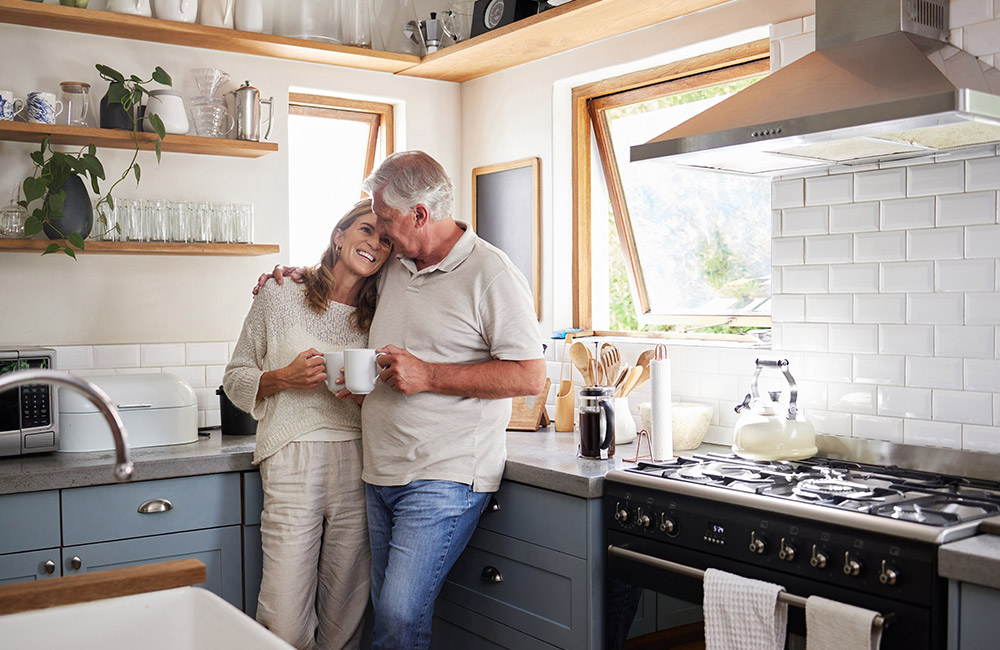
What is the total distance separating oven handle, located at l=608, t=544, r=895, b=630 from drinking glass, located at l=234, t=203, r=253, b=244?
5.82ft

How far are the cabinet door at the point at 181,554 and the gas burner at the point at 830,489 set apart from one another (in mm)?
1632

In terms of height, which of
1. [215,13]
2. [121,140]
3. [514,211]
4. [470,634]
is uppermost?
[215,13]

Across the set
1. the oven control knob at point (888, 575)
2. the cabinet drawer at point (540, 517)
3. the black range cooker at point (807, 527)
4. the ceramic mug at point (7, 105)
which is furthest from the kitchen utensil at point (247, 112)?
the oven control knob at point (888, 575)

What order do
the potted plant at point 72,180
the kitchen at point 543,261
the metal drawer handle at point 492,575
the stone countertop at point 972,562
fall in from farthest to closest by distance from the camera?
the potted plant at point 72,180
the metal drawer handle at point 492,575
the kitchen at point 543,261
the stone countertop at point 972,562

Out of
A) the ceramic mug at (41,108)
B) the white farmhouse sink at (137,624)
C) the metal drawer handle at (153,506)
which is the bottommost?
the metal drawer handle at (153,506)

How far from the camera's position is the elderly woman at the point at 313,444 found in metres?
2.72

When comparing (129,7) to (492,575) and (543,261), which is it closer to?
(543,261)

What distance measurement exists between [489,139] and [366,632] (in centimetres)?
203

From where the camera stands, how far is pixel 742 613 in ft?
6.97

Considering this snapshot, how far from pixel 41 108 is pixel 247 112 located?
0.67 metres

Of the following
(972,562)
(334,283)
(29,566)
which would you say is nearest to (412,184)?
(334,283)

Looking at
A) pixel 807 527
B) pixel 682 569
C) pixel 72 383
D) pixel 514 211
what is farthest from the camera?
pixel 514 211

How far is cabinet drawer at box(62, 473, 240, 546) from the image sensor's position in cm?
269

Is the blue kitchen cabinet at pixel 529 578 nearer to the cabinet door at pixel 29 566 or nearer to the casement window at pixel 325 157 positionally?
the cabinet door at pixel 29 566
